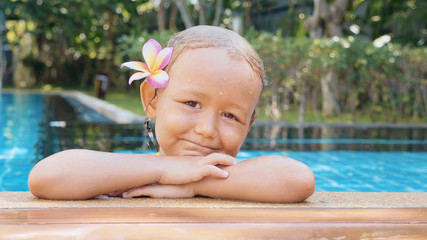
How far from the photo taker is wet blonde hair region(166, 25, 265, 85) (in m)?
2.45

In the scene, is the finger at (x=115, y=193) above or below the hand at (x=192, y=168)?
below

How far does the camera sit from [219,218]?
5.90ft

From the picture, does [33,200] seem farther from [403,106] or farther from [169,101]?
[403,106]

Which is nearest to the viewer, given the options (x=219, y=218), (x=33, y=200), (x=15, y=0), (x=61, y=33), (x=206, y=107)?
(x=219, y=218)

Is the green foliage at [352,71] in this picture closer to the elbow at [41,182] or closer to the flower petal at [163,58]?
the flower petal at [163,58]

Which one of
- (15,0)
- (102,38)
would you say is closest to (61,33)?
(102,38)

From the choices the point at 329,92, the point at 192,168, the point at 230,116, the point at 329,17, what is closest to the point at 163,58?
the point at 230,116

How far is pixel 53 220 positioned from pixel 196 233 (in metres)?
0.44

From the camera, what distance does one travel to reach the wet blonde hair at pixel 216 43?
2451 mm

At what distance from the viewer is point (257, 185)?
7.31 feet

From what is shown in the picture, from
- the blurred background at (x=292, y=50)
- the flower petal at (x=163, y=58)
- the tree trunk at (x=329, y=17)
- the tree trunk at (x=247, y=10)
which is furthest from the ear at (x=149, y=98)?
the tree trunk at (x=247, y=10)

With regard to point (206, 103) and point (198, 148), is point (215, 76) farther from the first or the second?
point (198, 148)

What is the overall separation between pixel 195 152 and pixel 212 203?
0.32 meters

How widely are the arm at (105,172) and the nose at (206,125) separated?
0.11 metres
